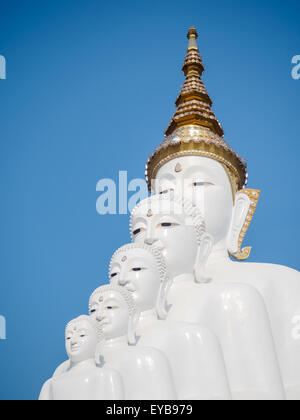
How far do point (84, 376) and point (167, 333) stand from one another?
3.84 feet

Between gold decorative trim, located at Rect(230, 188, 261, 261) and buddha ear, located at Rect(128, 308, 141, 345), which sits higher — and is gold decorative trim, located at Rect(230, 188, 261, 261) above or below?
above

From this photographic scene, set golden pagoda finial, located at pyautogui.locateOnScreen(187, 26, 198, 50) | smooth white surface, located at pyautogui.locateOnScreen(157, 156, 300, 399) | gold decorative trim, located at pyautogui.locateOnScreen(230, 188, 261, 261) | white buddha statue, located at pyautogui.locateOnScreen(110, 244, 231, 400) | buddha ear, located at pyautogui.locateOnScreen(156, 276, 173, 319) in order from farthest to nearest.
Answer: golden pagoda finial, located at pyautogui.locateOnScreen(187, 26, 198, 50) → gold decorative trim, located at pyautogui.locateOnScreen(230, 188, 261, 261) → smooth white surface, located at pyautogui.locateOnScreen(157, 156, 300, 399) → buddha ear, located at pyautogui.locateOnScreen(156, 276, 173, 319) → white buddha statue, located at pyautogui.locateOnScreen(110, 244, 231, 400)

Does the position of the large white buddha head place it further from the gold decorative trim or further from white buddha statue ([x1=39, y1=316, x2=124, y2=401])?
white buddha statue ([x1=39, y1=316, x2=124, y2=401])

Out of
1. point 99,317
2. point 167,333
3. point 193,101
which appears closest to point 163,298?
point 167,333

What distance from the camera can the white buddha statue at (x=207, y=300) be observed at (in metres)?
6.38

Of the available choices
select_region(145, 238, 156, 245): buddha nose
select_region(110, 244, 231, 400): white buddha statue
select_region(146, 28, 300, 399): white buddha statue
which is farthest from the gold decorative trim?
select_region(110, 244, 231, 400): white buddha statue

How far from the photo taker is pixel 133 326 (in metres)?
6.32

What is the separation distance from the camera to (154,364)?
572 cm

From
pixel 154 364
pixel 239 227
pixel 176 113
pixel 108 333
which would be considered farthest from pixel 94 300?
pixel 176 113

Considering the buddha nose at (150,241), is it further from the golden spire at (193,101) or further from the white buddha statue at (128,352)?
the golden spire at (193,101)

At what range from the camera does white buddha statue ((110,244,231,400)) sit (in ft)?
19.7

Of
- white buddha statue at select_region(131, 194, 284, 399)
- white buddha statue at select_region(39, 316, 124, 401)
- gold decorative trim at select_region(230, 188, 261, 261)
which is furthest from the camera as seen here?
gold decorative trim at select_region(230, 188, 261, 261)

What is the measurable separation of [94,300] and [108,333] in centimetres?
46

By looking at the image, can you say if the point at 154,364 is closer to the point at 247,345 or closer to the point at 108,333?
the point at 108,333
